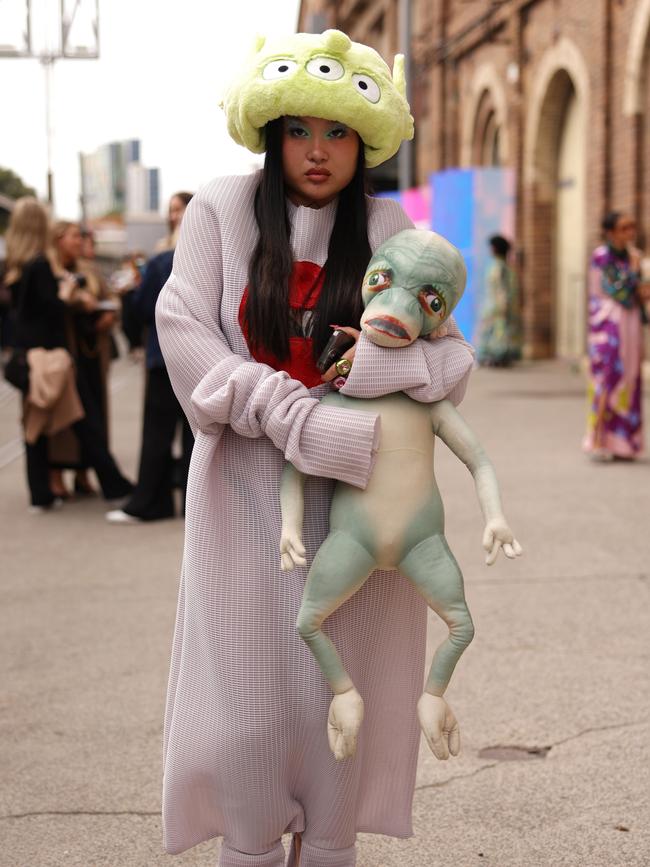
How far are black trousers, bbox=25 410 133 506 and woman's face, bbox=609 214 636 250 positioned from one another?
397 centimetres

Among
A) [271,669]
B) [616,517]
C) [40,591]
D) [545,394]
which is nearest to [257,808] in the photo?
[271,669]

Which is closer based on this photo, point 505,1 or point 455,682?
point 455,682

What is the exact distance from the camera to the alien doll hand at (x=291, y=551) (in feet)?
8.67

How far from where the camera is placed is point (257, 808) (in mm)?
2846

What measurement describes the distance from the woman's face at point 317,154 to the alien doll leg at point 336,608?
740mm

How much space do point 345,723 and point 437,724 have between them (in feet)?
0.60

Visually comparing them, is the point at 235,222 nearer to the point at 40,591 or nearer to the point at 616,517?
the point at 40,591

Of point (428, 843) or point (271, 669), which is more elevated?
point (271, 669)

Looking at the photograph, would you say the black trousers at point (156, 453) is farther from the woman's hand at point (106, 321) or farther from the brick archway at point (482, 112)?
the brick archway at point (482, 112)

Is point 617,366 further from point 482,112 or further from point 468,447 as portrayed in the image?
point 482,112

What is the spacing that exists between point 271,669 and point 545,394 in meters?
13.6

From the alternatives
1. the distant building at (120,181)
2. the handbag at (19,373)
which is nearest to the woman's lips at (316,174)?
the handbag at (19,373)

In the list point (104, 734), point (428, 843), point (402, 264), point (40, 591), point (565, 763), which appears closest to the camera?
point (402, 264)

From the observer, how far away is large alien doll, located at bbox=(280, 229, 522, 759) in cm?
268
